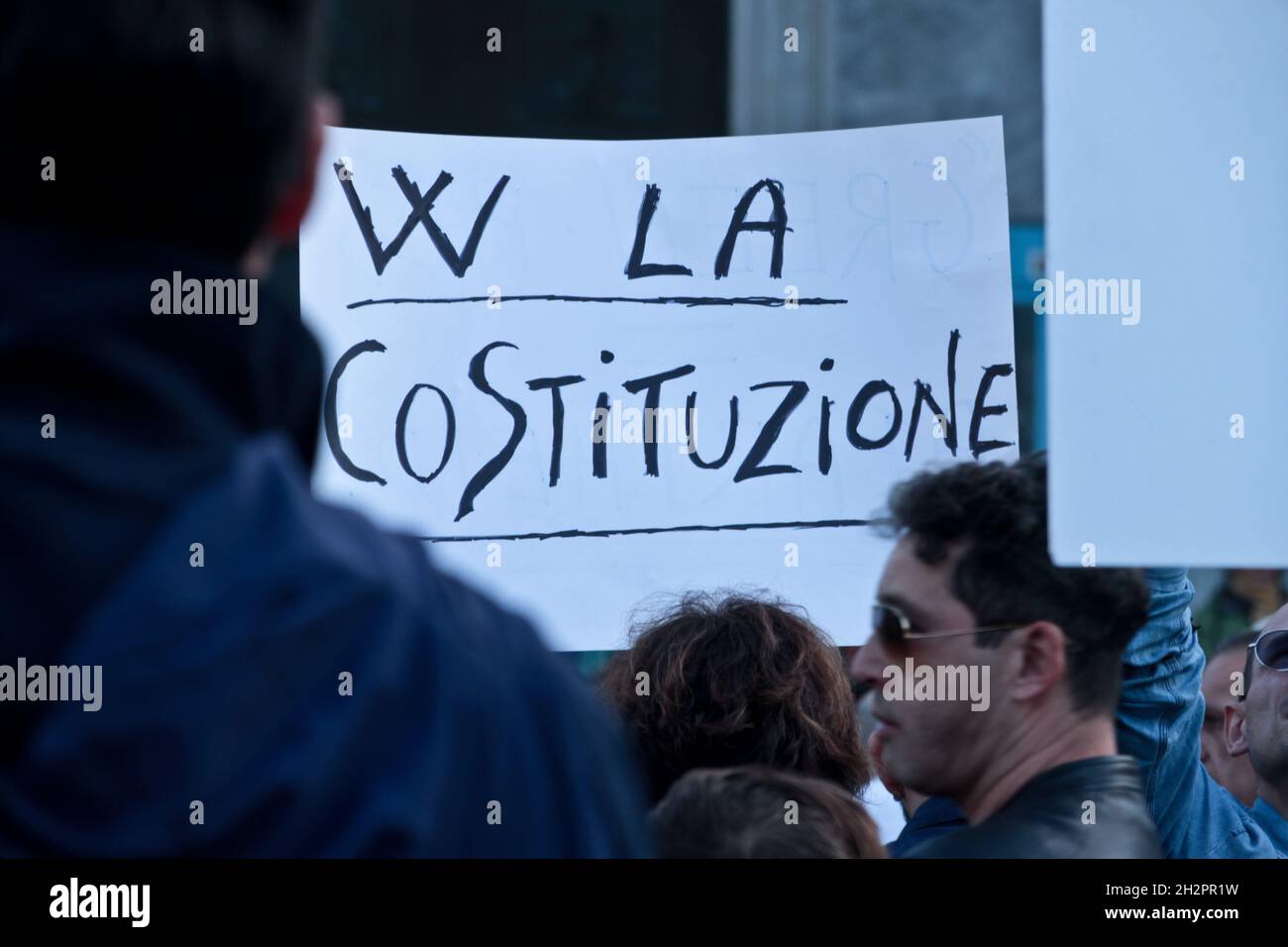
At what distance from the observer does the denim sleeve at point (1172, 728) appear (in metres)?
1.88

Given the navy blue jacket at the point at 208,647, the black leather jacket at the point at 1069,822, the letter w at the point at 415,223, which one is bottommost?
the black leather jacket at the point at 1069,822

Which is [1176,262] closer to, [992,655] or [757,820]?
[992,655]

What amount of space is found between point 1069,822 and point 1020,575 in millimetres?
272

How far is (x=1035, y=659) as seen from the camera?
1.67 metres

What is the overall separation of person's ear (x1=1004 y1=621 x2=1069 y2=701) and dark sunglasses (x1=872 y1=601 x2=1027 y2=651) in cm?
2

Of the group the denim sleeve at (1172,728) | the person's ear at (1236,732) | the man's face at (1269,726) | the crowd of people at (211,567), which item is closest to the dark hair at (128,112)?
the crowd of people at (211,567)

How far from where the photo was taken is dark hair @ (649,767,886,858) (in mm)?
→ 1385

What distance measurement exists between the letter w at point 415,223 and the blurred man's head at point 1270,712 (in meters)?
1.21

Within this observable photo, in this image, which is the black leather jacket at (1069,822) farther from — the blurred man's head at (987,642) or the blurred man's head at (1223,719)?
the blurred man's head at (1223,719)

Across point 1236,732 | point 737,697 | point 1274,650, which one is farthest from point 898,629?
point 1236,732

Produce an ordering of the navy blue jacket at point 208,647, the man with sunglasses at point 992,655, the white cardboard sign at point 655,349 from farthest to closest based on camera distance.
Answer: the white cardboard sign at point 655,349
the man with sunglasses at point 992,655
the navy blue jacket at point 208,647

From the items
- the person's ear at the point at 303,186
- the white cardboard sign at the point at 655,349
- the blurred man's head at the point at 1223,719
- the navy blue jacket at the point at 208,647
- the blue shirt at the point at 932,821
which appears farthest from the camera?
the blurred man's head at the point at 1223,719

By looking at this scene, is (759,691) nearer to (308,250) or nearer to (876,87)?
(308,250)
